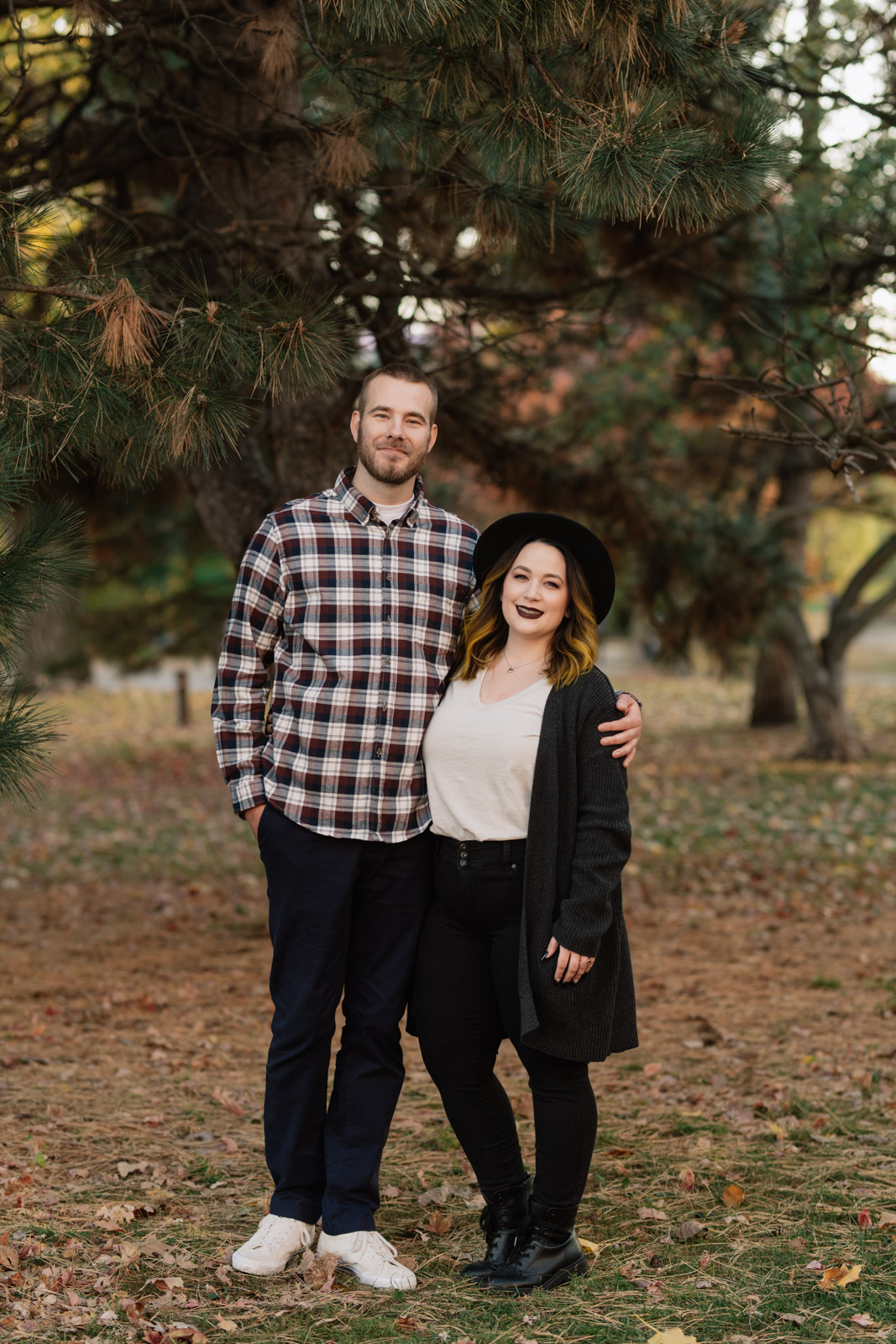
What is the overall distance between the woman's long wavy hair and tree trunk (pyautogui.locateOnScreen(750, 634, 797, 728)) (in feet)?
39.0

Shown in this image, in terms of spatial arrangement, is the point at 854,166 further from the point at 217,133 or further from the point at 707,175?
the point at 707,175

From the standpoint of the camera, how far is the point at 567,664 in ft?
9.96

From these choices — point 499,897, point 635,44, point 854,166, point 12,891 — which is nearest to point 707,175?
point 635,44

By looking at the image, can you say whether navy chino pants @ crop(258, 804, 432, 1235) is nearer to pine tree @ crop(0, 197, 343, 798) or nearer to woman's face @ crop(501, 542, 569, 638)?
woman's face @ crop(501, 542, 569, 638)

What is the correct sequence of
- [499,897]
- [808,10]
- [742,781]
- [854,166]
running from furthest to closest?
[742,781]
[854,166]
[808,10]
[499,897]

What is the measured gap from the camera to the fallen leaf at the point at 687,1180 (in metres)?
3.58

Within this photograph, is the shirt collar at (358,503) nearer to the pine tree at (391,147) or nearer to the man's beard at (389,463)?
the man's beard at (389,463)

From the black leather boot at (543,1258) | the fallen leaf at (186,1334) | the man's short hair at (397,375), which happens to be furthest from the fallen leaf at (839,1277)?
the man's short hair at (397,375)

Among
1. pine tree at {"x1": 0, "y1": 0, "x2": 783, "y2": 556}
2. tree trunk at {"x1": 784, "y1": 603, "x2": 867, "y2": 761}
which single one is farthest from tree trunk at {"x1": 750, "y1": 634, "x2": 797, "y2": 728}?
pine tree at {"x1": 0, "y1": 0, "x2": 783, "y2": 556}

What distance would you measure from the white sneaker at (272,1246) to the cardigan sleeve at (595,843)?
1055 millimetres

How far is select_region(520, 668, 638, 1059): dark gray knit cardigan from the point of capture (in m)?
2.87

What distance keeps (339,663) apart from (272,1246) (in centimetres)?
146

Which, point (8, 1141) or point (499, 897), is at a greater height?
point (499, 897)

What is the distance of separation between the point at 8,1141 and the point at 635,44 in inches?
147
